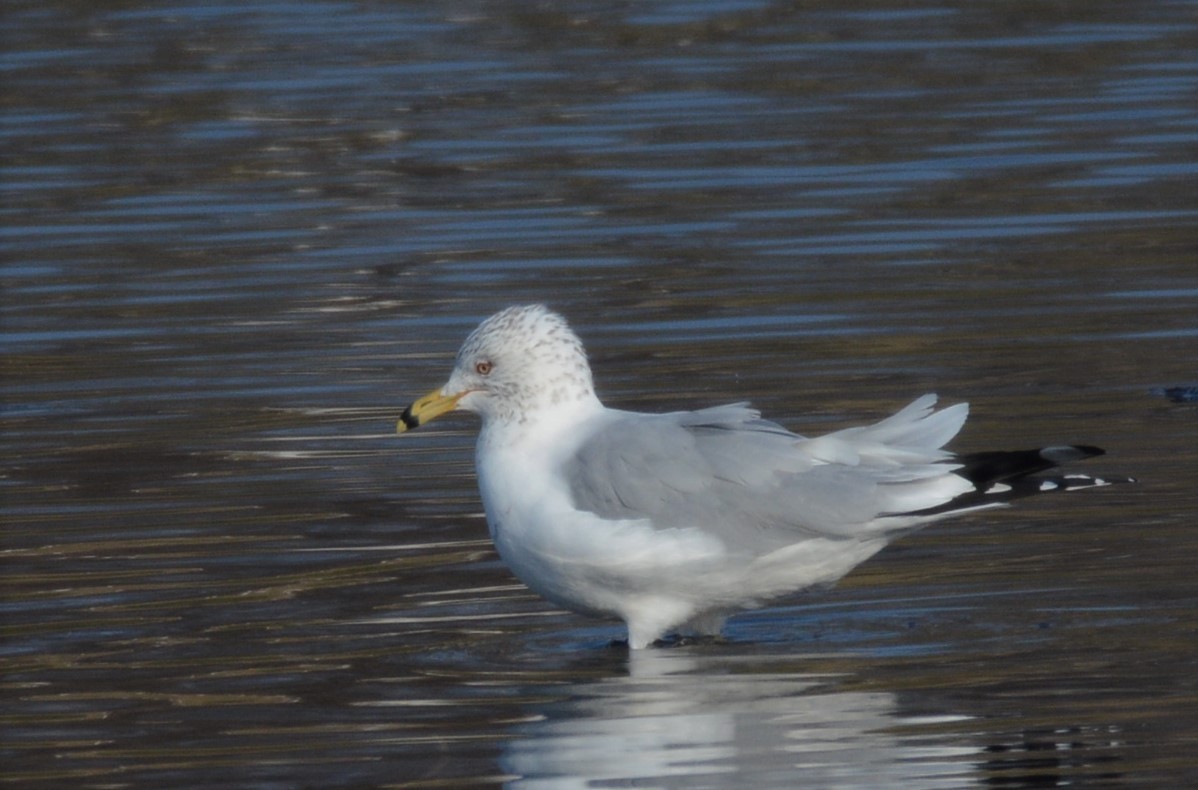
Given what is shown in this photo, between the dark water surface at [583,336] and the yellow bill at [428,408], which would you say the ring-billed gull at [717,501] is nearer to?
the dark water surface at [583,336]

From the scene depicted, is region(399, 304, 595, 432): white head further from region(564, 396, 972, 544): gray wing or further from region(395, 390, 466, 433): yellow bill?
region(564, 396, 972, 544): gray wing

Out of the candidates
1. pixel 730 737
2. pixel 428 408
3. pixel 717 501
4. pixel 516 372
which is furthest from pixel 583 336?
pixel 730 737

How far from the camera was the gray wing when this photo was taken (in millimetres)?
7793

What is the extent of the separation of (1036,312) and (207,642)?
5546 millimetres

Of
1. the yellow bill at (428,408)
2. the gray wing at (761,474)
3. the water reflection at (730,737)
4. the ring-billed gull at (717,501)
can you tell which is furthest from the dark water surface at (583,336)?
the yellow bill at (428,408)

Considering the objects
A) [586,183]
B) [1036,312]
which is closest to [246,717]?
[1036,312]

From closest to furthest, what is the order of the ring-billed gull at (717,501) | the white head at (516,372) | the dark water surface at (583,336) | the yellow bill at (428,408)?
the dark water surface at (583,336) → the ring-billed gull at (717,501) → the white head at (516,372) → the yellow bill at (428,408)

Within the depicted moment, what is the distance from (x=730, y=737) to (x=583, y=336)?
5707 mm

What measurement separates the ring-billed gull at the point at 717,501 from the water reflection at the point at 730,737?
29 cm

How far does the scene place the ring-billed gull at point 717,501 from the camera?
778cm

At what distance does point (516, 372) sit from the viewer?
845 cm

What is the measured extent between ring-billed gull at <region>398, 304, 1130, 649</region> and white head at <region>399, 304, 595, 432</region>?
0.19 meters

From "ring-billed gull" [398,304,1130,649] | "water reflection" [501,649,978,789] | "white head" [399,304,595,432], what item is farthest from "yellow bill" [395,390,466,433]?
"water reflection" [501,649,978,789]

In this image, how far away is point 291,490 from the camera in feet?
33.0
